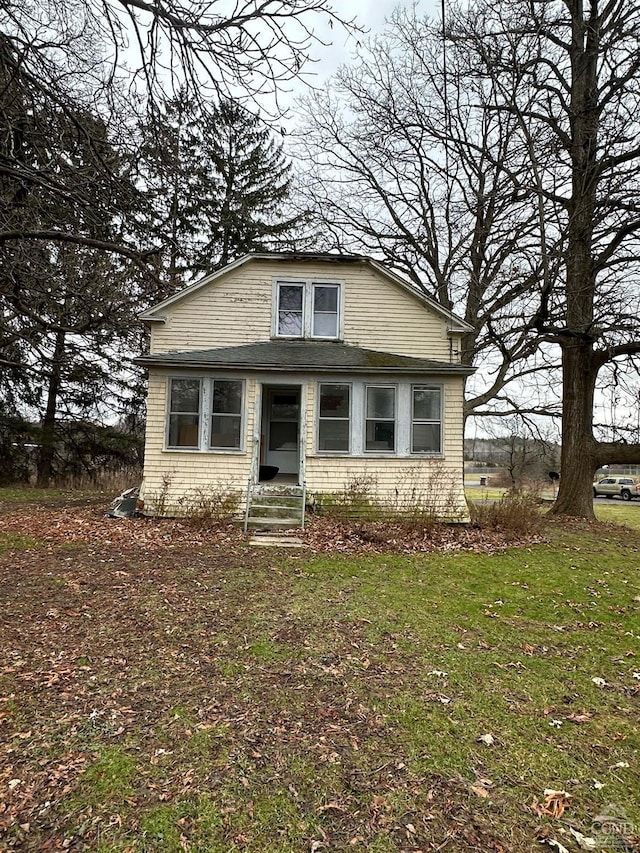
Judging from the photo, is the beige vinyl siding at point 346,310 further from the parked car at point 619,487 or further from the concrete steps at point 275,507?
the parked car at point 619,487

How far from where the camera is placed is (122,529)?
9.15 m

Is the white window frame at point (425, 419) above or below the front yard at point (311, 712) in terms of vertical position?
above

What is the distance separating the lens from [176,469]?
34.6 feet

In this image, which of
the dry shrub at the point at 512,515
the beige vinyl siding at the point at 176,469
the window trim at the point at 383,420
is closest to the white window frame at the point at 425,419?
the window trim at the point at 383,420

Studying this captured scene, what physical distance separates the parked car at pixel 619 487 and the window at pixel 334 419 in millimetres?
28611

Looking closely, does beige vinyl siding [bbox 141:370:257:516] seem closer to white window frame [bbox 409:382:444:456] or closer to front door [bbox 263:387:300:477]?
front door [bbox 263:387:300:477]

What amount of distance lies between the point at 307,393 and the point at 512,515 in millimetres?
5196

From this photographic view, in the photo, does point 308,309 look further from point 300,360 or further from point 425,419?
point 425,419

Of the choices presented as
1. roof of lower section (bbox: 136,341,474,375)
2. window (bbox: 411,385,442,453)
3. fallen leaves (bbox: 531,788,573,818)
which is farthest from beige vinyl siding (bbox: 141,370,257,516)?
fallen leaves (bbox: 531,788,573,818)

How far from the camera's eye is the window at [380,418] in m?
10.8

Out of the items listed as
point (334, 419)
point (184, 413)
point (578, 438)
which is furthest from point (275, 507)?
point (578, 438)

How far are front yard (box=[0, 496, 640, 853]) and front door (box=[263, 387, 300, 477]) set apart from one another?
621 centimetres

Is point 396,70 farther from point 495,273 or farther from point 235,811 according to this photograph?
point 235,811

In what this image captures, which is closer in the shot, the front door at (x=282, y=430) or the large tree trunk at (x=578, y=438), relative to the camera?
the front door at (x=282, y=430)
